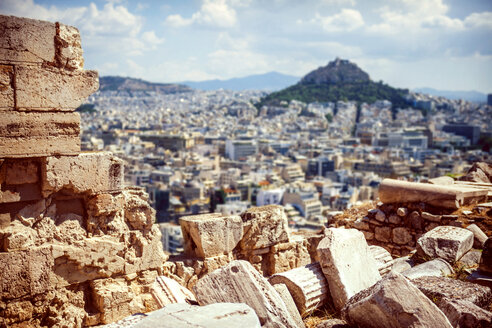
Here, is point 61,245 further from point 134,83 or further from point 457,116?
point 134,83

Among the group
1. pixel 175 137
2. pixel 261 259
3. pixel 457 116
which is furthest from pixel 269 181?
pixel 457 116

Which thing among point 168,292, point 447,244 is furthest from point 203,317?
point 447,244

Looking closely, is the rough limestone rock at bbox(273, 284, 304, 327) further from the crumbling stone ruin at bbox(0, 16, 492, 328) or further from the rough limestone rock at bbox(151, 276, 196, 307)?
the rough limestone rock at bbox(151, 276, 196, 307)

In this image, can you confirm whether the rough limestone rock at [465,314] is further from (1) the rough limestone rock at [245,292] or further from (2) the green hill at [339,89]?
(2) the green hill at [339,89]

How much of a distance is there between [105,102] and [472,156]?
4654 inches

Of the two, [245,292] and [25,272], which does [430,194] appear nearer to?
[245,292]

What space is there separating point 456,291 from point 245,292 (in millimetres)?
1623

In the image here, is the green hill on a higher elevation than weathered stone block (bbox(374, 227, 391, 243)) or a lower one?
higher

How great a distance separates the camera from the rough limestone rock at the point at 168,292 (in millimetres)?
3984

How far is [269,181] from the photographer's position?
197 feet

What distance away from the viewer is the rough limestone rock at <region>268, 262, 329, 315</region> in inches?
171

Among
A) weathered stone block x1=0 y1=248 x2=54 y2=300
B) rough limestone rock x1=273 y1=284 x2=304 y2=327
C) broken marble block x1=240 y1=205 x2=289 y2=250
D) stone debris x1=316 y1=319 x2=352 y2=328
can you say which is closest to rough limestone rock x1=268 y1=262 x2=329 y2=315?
rough limestone rock x1=273 y1=284 x2=304 y2=327

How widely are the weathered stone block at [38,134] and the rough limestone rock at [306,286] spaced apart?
80.2 inches

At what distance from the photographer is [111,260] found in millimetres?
4191
